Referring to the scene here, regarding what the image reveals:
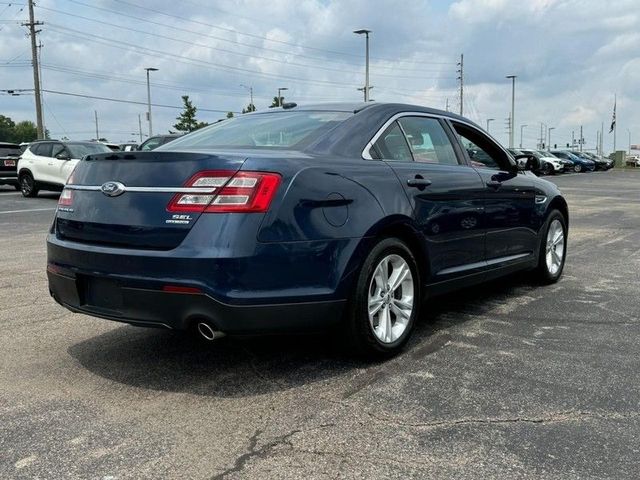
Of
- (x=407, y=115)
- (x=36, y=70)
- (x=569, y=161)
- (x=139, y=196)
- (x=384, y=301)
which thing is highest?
(x=36, y=70)

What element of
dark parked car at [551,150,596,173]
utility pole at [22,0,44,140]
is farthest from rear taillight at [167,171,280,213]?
dark parked car at [551,150,596,173]

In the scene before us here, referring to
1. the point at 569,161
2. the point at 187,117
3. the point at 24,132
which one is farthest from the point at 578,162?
the point at 24,132

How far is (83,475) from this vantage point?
2.66 m

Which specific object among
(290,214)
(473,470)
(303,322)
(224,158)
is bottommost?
(473,470)

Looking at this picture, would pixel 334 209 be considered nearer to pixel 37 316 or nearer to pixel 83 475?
pixel 83 475

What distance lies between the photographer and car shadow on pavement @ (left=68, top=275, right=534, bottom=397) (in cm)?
370

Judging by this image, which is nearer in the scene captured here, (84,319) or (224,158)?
(224,158)

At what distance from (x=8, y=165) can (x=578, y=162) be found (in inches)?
1808

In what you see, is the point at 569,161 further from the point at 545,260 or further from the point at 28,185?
the point at 545,260

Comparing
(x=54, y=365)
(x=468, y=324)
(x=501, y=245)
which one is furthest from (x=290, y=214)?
(x=501, y=245)

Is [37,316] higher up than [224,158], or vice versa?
[224,158]

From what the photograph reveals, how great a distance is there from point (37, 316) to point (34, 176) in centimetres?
1474

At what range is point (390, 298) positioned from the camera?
4.07 meters

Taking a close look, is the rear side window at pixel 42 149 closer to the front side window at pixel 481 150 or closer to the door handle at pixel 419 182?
the front side window at pixel 481 150
